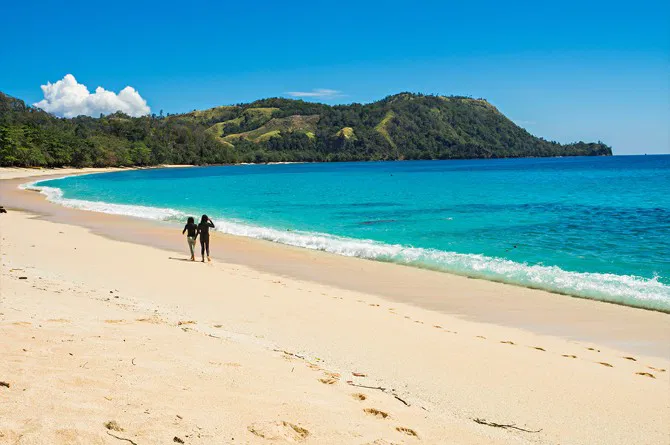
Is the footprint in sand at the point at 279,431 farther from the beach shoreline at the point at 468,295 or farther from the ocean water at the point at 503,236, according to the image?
the ocean water at the point at 503,236

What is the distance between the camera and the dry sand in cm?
457

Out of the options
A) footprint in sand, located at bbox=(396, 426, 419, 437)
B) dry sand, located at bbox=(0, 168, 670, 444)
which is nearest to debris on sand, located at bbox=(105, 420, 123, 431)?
dry sand, located at bbox=(0, 168, 670, 444)

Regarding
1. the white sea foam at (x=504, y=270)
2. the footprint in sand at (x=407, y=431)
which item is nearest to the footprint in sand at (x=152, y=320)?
the footprint in sand at (x=407, y=431)

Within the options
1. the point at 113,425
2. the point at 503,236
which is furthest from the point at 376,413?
the point at 503,236

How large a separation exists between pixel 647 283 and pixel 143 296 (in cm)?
1291

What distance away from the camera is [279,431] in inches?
175

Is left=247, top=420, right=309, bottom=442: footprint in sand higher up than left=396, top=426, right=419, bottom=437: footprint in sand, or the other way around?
left=247, top=420, right=309, bottom=442: footprint in sand

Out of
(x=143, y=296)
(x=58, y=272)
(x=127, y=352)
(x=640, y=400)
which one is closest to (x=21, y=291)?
(x=143, y=296)

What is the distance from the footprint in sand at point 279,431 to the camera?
436 cm

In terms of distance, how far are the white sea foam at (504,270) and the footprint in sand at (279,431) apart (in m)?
10.3

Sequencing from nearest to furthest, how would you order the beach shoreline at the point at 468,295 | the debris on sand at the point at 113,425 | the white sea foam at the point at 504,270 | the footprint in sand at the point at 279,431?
the debris on sand at the point at 113,425, the footprint in sand at the point at 279,431, the beach shoreline at the point at 468,295, the white sea foam at the point at 504,270

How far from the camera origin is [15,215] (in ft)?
99.2

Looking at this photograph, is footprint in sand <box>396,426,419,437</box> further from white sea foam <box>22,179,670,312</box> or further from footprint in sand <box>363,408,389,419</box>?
white sea foam <box>22,179,670,312</box>

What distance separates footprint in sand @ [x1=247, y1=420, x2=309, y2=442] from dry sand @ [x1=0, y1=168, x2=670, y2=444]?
0.02m
